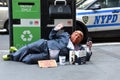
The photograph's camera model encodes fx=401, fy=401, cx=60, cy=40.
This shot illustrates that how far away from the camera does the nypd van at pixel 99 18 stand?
41.3 feet

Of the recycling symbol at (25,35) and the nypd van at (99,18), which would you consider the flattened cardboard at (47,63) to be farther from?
the nypd van at (99,18)

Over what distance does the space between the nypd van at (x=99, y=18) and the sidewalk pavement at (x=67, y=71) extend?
338 centimetres

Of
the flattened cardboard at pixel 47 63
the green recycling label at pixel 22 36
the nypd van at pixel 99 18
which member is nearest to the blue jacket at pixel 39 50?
the flattened cardboard at pixel 47 63

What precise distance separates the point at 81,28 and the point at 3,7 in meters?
4.44

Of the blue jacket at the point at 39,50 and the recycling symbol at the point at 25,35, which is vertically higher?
the recycling symbol at the point at 25,35

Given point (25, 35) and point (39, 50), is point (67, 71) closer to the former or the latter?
point (39, 50)

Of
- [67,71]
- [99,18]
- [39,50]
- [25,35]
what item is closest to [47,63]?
[39,50]

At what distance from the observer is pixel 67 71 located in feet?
25.6

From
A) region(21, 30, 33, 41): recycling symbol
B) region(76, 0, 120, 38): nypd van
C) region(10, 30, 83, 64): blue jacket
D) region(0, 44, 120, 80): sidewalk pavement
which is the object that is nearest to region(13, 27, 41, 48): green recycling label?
region(21, 30, 33, 41): recycling symbol

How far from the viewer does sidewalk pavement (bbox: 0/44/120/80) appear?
7.29 metres

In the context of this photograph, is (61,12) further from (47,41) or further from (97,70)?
(97,70)

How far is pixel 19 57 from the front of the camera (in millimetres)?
8672

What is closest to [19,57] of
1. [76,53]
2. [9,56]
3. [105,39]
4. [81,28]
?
[9,56]

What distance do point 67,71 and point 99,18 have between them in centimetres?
514
